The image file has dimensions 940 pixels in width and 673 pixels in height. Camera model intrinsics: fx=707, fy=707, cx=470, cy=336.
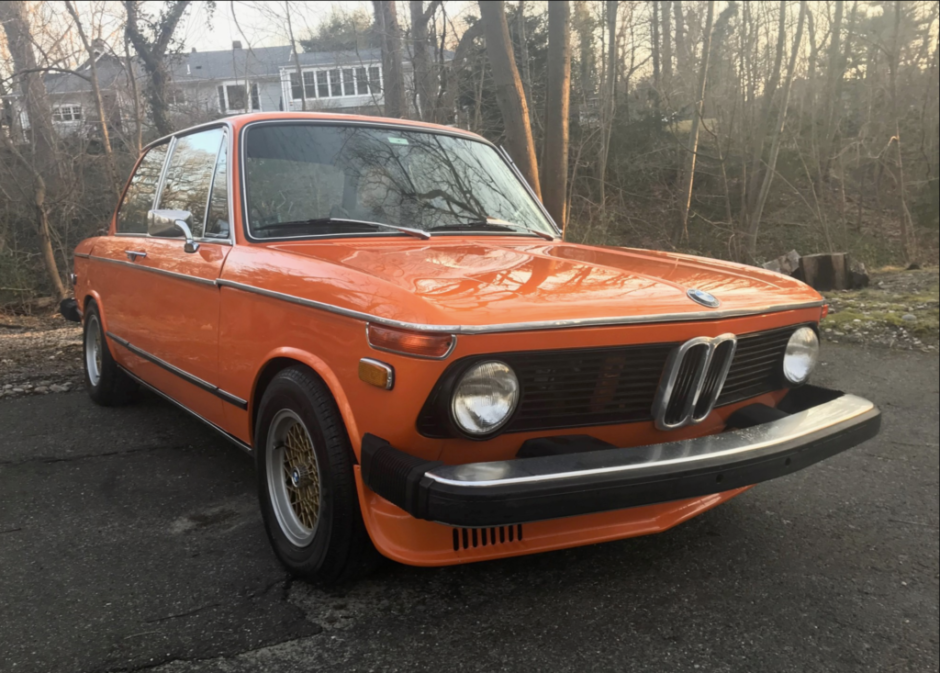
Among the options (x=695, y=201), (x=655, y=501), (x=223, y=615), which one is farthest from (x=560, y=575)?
(x=695, y=201)

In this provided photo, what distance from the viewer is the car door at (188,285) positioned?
3111 mm

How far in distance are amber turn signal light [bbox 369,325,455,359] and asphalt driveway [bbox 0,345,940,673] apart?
3.10 feet

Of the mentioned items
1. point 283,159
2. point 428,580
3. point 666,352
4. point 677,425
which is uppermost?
point 283,159

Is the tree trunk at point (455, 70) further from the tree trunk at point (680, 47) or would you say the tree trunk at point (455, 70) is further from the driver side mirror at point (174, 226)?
the driver side mirror at point (174, 226)

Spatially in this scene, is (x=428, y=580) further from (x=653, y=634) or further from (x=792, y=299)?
(x=792, y=299)

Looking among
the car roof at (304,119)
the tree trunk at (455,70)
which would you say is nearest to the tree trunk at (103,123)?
the tree trunk at (455,70)

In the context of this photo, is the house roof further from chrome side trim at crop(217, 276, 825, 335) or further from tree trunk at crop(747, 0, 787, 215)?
chrome side trim at crop(217, 276, 825, 335)

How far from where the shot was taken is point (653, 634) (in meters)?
2.33

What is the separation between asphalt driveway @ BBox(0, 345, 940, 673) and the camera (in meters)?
2.18

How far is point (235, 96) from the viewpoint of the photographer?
16234 millimetres

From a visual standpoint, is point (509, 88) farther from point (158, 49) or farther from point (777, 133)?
point (777, 133)

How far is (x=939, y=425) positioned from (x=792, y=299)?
9.59ft

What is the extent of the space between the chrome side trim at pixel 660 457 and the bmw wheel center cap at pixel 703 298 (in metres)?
0.45

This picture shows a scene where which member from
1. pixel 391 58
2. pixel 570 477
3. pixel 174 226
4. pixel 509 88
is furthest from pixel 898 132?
pixel 570 477
